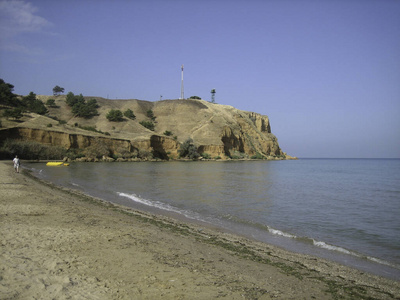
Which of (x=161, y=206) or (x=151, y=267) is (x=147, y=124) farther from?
(x=151, y=267)

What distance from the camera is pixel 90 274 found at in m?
4.66

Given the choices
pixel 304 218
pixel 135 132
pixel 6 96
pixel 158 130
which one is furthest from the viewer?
pixel 158 130

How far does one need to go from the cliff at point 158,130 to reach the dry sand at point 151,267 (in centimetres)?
5070

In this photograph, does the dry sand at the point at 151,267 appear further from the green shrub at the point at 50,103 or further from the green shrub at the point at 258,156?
the green shrub at the point at 50,103

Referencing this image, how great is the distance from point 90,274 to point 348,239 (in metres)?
7.53

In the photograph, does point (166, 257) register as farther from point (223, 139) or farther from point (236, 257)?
point (223, 139)

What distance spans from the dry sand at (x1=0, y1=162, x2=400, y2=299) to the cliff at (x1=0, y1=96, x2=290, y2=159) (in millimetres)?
50696

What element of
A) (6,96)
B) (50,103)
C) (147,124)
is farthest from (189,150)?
(50,103)

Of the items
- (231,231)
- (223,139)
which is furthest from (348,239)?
(223,139)

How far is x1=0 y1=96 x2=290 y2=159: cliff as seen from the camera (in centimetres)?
5584

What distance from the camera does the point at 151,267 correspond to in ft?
17.1

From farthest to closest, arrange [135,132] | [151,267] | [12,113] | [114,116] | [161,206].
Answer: [114,116] → [135,132] → [12,113] → [161,206] → [151,267]

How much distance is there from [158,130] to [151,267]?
87596mm

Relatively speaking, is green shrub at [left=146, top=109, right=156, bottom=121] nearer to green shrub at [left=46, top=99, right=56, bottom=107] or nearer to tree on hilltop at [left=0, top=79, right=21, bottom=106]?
green shrub at [left=46, top=99, right=56, bottom=107]
